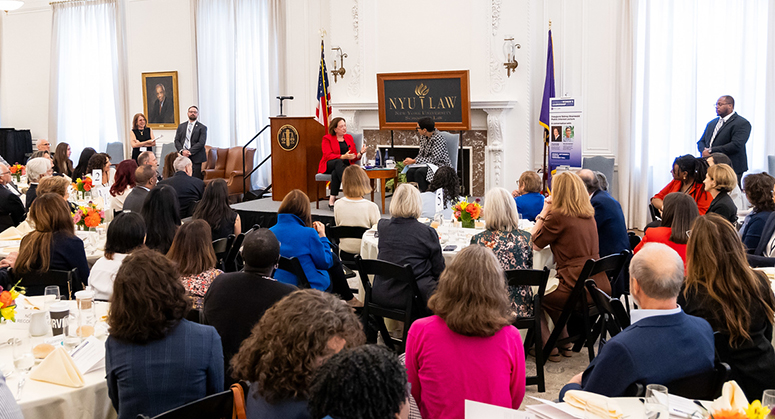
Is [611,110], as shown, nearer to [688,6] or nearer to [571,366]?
[688,6]

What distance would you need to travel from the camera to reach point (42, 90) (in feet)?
46.3

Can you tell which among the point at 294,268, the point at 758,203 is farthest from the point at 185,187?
the point at 758,203

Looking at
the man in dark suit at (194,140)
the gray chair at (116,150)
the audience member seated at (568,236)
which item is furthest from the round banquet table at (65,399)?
the gray chair at (116,150)

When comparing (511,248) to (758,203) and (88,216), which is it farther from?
(88,216)

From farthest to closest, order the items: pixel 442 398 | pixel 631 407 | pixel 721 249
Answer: pixel 721 249, pixel 442 398, pixel 631 407

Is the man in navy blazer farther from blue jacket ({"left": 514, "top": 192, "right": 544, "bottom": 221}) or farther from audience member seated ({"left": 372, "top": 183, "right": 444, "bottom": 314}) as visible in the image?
blue jacket ({"left": 514, "top": 192, "right": 544, "bottom": 221})

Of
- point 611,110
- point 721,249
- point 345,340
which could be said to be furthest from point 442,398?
point 611,110

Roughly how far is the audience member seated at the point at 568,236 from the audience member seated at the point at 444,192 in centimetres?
156

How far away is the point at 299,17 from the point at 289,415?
1013 centimetres

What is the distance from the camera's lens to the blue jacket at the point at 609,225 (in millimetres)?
4754

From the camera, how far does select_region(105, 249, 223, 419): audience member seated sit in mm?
2197

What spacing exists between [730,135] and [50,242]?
24.0 feet

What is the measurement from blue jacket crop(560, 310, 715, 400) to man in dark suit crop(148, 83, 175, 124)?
38.2 ft

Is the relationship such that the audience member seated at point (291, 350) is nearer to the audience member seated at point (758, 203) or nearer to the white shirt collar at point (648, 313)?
the white shirt collar at point (648, 313)
